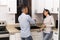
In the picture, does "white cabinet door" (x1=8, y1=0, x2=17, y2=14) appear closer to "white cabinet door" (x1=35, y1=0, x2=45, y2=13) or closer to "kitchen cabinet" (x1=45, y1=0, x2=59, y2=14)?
"white cabinet door" (x1=35, y1=0, x2=45, y2=13)

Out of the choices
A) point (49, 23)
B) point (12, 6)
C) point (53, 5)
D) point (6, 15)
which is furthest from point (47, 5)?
point (6, 15)

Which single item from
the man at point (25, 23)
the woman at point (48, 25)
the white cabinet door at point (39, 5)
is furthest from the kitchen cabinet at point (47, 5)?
the man at point (25, 23)

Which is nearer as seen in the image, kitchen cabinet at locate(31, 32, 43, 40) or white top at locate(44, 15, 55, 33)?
white top at locate(44, 15, 55, 33)

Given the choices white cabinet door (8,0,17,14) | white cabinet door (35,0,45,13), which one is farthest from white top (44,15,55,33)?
white cabinet door (8,0,17,14)

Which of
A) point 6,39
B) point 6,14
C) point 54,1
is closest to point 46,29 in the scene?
point 54,1

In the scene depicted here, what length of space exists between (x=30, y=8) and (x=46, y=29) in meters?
1.39

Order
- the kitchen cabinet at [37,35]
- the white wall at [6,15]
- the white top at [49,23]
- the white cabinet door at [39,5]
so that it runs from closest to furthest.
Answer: the white top at [49,23]
the kitchen cabinet at [37,35]
the white cabinet door at [39,5]
the white wall at [6,15]

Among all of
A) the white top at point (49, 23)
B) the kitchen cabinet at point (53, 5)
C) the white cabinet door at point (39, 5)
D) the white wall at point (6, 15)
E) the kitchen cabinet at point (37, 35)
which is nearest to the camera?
the white top at point (49, 23)

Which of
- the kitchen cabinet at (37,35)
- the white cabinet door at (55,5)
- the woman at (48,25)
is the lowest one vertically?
the kitchen cabinet at (37,35)

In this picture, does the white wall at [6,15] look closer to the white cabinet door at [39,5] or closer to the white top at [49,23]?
the white cabinet door at [39,5]

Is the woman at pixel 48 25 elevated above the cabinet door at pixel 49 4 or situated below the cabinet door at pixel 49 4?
below

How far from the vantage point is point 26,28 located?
2590 millimetres

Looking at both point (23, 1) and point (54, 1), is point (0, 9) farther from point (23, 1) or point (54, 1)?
point (54, 1)

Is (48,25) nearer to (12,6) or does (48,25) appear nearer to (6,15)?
(12,6)
